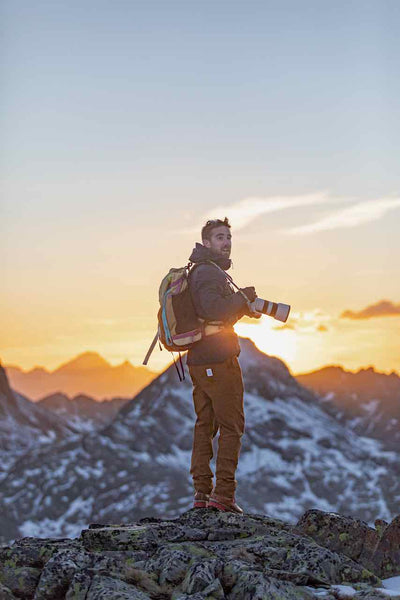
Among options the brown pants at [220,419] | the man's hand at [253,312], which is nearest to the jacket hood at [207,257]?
the man's hand at [253,312]

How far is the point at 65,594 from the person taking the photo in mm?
8805

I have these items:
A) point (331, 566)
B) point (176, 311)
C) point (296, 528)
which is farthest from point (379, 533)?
point (176, 311)

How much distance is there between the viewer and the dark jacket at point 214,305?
40.2ft

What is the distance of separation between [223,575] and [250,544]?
1.52 metres

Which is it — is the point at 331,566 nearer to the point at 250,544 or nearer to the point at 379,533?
the point at 250,544

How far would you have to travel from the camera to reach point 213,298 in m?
12.2

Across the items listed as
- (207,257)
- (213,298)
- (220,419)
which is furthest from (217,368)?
(207,257)

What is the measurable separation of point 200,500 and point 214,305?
2887mm

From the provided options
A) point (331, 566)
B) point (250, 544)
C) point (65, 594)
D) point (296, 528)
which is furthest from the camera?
point (296, 528)

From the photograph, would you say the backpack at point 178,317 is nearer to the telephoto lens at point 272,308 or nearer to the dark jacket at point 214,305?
the dark jacket at point 214,305

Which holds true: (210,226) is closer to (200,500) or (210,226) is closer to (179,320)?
(179,320)

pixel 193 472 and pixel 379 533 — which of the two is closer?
pixel 379 533

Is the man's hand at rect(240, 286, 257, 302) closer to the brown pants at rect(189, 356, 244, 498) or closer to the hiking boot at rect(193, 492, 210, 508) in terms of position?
the brown pants at rect(189, 356, 244, 498)

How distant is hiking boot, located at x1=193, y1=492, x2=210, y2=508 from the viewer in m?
12.6
